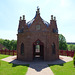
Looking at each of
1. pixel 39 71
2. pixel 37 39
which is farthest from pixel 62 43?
pixel 39 71

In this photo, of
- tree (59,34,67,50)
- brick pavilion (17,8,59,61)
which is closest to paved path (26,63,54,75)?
brick pavilion (17,8,59,61)

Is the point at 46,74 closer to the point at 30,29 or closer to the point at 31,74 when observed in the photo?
the point at 31,74

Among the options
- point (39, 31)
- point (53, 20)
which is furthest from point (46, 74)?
point (53, 20)

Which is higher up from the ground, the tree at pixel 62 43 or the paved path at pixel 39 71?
the tree at pixel 62 43

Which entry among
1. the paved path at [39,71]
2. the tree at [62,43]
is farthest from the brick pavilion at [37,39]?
the tree at [62,43]

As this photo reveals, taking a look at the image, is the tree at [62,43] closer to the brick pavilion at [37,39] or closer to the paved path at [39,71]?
the brick pavilion at [37,39]

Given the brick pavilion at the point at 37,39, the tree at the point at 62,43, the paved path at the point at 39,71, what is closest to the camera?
the paved path at the point at 39,71

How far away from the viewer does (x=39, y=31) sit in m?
17.6

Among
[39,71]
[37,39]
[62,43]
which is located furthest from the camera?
[62,43]

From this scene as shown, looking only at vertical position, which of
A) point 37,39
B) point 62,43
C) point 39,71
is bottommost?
point 39,71

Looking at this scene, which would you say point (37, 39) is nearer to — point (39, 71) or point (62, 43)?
point (39, 71)

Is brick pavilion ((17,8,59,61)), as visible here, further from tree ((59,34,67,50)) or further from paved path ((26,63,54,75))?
tree ((59,34,67,50))

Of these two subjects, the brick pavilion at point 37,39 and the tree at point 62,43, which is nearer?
the brick pavilion at point 37,39

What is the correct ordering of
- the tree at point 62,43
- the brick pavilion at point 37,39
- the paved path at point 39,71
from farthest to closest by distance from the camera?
1. the tree at point 62,43
2. the brick pavilion at point 37,39
3. the paved path at point 39,71
